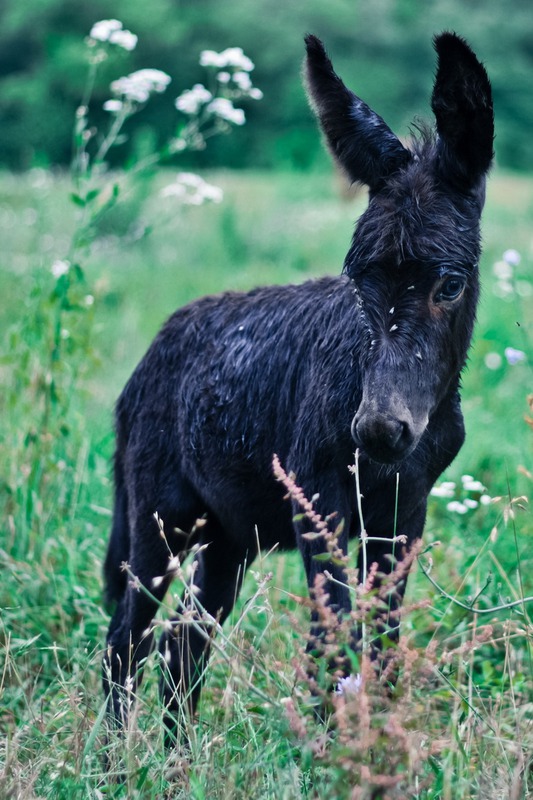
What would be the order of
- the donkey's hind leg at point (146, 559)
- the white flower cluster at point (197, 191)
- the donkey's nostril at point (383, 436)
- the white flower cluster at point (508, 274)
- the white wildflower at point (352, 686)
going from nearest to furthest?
the white wildflower at point (352, 686), the donkey's nostril at point (383, 436), the donkey's hind leg at point (146, 559), the white flower cluster at point (508, 274), the white flower cluster at point (197, 191)

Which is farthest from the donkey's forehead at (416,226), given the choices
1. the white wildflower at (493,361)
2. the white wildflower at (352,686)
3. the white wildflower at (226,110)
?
the white wildflower at (493,361)

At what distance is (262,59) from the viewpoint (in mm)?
31828

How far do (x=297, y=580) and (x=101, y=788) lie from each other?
2158 mm

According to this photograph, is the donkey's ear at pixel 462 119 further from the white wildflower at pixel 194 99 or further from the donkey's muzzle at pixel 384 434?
the white wildflower at pixel 194 99

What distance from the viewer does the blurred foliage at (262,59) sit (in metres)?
28.9

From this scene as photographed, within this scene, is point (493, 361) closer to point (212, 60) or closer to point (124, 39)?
point (212, 60)

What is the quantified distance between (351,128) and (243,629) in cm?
166

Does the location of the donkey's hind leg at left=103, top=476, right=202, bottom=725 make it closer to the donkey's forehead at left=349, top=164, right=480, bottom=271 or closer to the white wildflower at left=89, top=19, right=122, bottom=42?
the donkey's forehead at left=349, top=164, right=480, bottom=271

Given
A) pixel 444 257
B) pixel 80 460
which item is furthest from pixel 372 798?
pixel 80 460

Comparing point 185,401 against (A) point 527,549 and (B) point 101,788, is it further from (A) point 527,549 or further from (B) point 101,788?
(A) point 527,549

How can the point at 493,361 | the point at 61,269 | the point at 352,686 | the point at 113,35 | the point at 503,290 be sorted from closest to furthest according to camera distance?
the point at 352,686, the point at 61,269, the point at 113,35, the point at 493,361, the point at 503,290

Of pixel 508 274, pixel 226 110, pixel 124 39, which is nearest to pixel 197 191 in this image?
pixel 226 110

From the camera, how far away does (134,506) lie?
11.9 feet

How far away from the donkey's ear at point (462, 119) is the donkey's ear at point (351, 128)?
144mm
